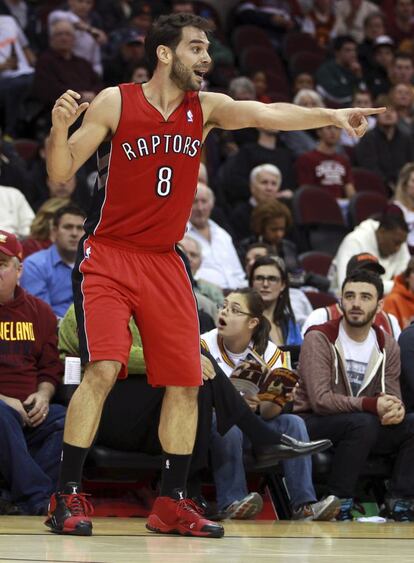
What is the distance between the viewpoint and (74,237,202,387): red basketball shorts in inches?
180

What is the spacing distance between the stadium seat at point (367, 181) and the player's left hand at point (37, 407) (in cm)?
646

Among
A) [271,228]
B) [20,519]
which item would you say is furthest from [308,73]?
[20,519]

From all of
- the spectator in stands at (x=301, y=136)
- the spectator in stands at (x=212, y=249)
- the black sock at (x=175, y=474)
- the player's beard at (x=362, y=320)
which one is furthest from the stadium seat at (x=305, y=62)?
the black sock at (x=175, y=474)

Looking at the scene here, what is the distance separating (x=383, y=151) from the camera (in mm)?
12555

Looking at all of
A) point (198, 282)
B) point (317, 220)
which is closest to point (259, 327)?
point (198, 282)

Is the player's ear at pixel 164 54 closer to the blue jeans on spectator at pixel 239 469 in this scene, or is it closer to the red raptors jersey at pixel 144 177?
the red raptors jersey at pixel 144 177

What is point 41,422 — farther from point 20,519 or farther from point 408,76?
point 408,76

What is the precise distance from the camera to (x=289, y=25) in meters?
15.2

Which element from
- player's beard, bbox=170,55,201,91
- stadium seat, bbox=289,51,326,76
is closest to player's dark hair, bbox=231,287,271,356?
player's beard, bbox=170,55,201,91

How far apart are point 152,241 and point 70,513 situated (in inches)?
42.4

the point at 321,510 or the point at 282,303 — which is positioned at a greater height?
the point at 282,303

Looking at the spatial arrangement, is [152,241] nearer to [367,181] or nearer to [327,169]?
[327,169]

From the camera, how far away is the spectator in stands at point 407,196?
1012cm

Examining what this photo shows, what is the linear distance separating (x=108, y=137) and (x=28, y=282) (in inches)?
120
